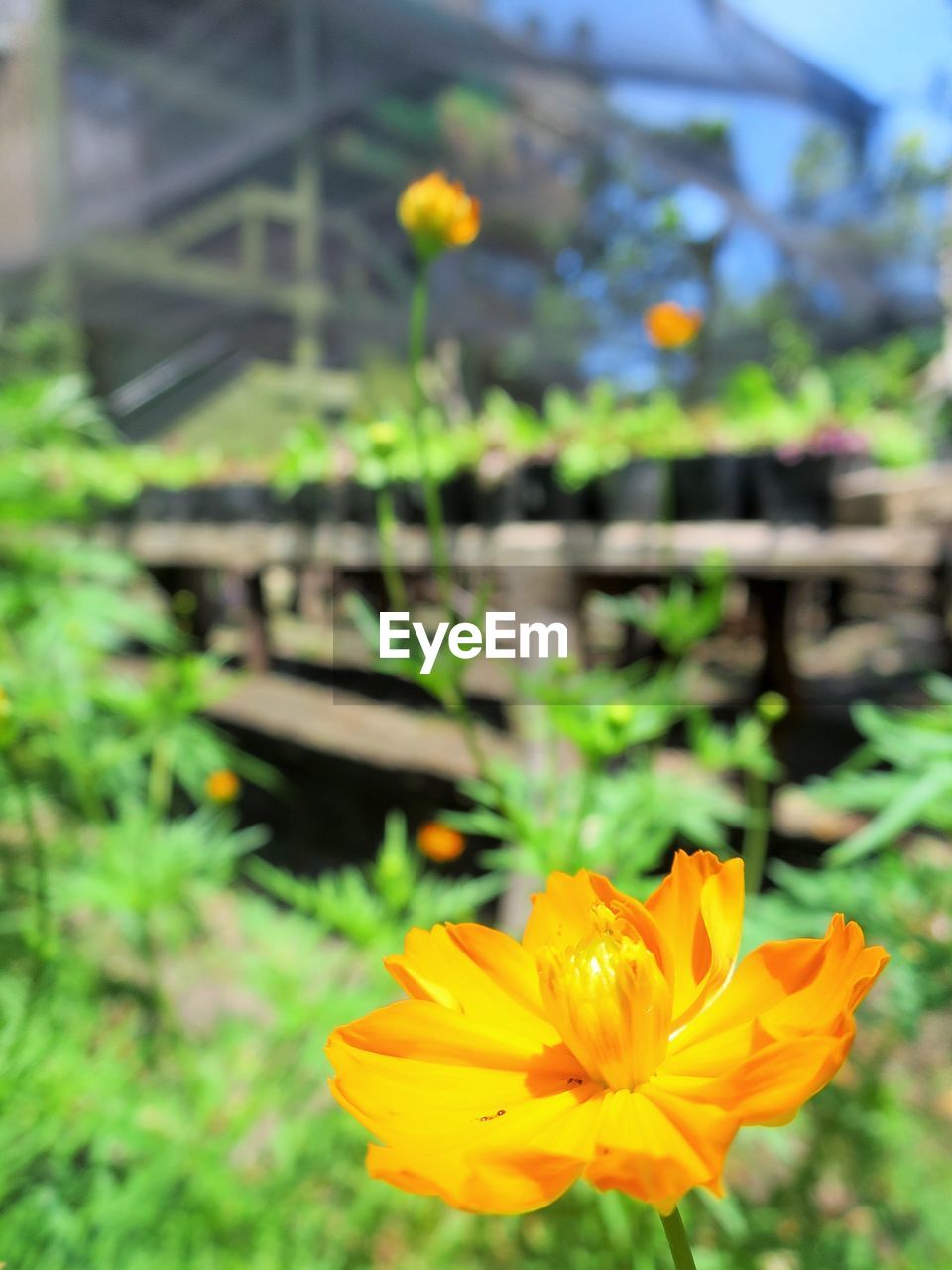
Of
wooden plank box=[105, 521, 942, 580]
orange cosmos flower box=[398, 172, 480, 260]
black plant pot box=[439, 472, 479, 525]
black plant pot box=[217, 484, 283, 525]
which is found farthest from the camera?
black plant pot box=[217, 484, 283, 525]

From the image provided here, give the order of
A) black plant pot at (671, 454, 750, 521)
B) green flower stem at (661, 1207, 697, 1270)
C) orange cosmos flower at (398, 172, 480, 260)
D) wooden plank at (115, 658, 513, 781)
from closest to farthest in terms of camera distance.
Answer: green flower stem at (661, 1207, 697, 1270) < orange cosmos flower at (398, 172, 480, 260) < black plant pot at (671, 454, 750, 521) < wooden plank at (115, 658, 513, 781)

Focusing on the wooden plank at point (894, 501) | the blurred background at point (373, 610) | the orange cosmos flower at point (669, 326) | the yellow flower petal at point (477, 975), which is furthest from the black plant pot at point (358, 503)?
the yellow flower petal at point (477, 975)

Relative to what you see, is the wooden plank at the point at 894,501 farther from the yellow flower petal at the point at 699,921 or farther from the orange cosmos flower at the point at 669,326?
the yellow flower petal at the point at 699,921

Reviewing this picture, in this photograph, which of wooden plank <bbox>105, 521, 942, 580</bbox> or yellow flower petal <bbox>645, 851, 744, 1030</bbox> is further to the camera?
wooden plank <bbox>105, 521, 942, 580</bbox>

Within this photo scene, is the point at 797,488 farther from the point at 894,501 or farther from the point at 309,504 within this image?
the point at 309,504

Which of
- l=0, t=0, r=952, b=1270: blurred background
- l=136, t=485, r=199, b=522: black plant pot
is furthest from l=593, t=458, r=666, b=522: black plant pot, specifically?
l=136, t=485, r=199, b=522: black plant pot

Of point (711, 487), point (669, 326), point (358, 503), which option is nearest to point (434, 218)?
point (669, 326)

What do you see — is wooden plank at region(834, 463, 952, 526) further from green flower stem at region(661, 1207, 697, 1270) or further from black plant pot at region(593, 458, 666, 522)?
green flower stem at region(661, 1207, 697, 1270)
